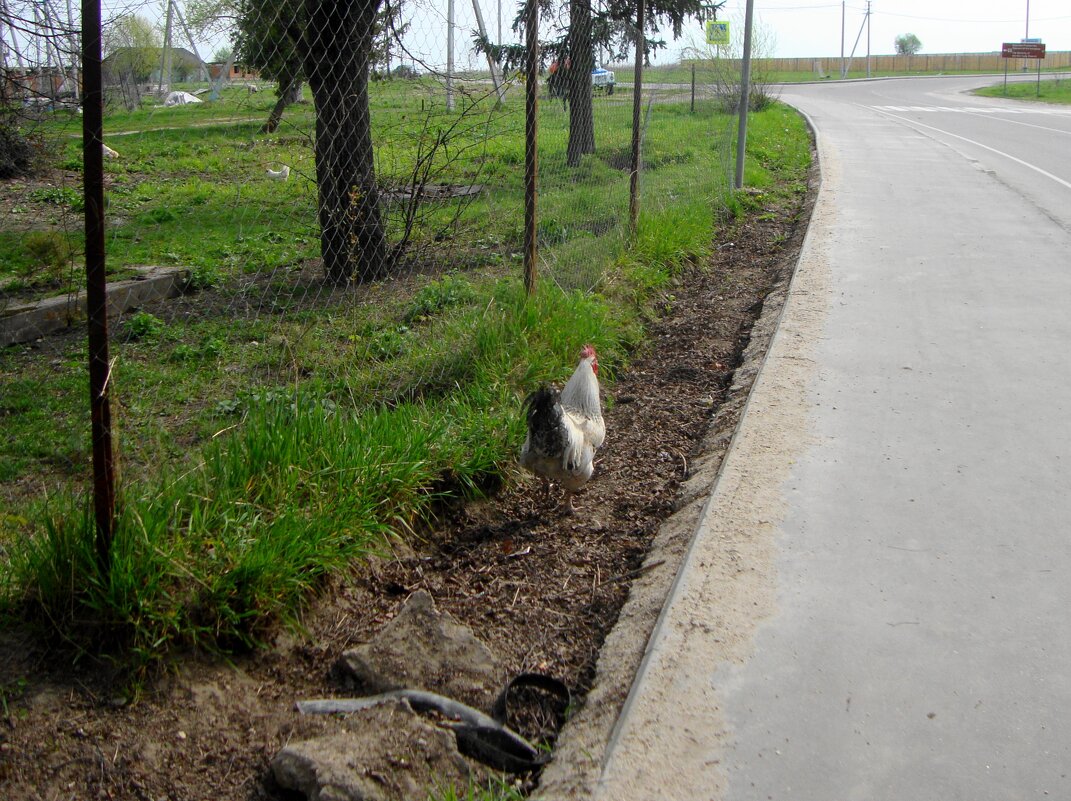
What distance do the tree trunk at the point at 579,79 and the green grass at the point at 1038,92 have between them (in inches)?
1522

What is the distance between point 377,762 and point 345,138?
5168 mm

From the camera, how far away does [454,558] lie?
4043 mm

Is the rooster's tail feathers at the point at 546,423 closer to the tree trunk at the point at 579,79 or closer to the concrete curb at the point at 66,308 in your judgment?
the concrete curb at the point at 66,308

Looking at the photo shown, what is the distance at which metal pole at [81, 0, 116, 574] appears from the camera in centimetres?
274

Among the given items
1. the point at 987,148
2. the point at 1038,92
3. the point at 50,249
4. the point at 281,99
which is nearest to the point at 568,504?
the point at 281,99

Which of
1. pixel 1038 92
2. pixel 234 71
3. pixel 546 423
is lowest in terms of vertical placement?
pixel 546 423

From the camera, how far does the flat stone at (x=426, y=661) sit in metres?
3.07

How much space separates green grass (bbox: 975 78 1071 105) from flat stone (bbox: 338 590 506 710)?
143 ft

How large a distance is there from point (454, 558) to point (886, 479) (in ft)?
6.92

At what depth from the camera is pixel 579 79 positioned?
762 cm

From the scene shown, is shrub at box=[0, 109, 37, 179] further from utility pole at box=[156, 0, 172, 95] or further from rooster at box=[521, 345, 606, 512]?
rooster at box=[521, 345, 606, 512]

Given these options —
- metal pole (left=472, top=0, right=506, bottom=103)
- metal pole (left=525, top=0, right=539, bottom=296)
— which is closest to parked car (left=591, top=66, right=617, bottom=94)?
metal pole (left=472, top=0, right=506, bottom=103)

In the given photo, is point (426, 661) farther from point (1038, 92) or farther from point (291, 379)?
point (1038, 92)

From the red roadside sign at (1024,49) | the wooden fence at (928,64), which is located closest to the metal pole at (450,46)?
the red roadside sign at (1024,49)
